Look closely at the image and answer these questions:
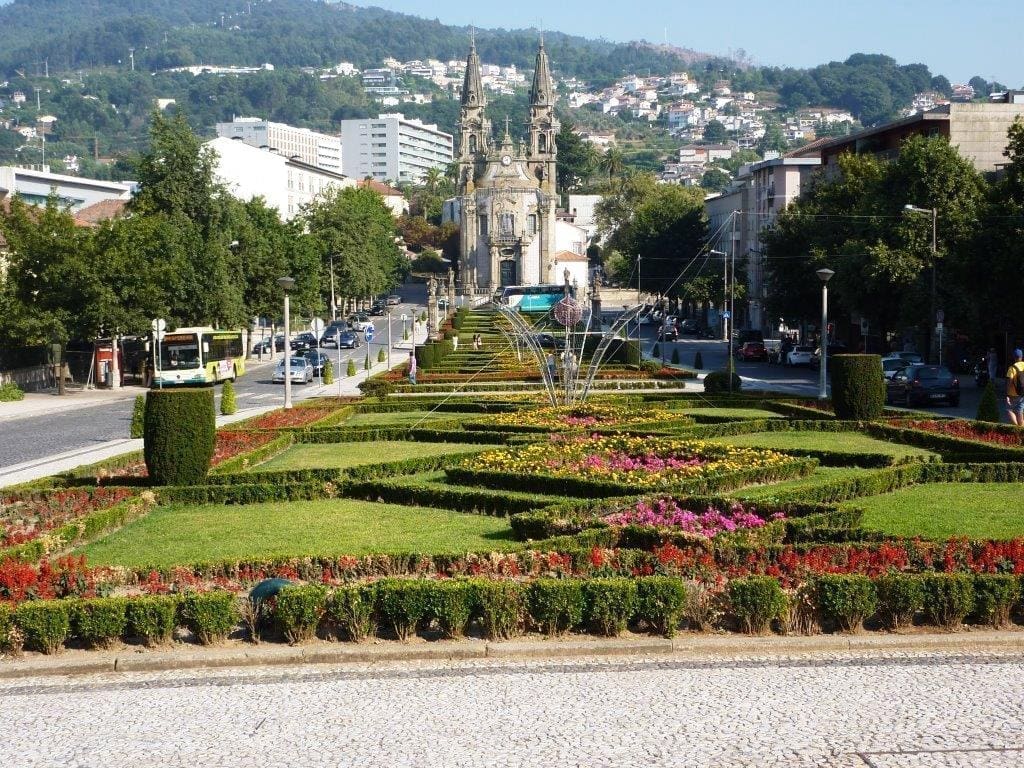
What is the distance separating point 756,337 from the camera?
80.8 meters

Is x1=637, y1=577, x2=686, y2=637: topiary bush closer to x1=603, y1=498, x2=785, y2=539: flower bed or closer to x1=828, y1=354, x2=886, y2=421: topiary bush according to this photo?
x1=603, y1=498, x2=785, y2=539: flower bed

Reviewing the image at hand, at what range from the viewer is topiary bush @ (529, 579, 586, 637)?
13352 millimetres

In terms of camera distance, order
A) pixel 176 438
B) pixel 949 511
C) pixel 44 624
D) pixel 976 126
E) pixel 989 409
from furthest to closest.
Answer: pixel 976 126, pixel 989 409, pixel 176 438, pixel 949 511, pixel 44 624

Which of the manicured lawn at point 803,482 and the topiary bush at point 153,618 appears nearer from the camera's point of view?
the topiary bush at point 153,618

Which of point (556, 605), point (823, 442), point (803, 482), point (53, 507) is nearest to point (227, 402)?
point (823, 442)

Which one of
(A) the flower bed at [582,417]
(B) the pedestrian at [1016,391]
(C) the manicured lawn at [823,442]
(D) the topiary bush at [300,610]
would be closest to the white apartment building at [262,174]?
(A) the flower bed at [582,417]

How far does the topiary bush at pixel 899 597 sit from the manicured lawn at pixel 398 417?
848 inches

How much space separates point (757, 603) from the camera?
529 inches

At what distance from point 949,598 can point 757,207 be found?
304 feet

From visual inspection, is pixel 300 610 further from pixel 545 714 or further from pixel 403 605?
pixel 545 714

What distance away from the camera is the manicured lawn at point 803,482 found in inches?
846

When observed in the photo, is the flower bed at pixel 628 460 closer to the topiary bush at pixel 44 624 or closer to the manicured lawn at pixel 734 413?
the manicured lawn at pixel 734 413

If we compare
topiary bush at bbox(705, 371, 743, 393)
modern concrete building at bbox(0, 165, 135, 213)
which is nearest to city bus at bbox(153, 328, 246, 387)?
topiary bush at bbox(705, 371, 743, 393)

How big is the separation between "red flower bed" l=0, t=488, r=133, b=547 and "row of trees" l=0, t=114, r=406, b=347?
1238 inches
